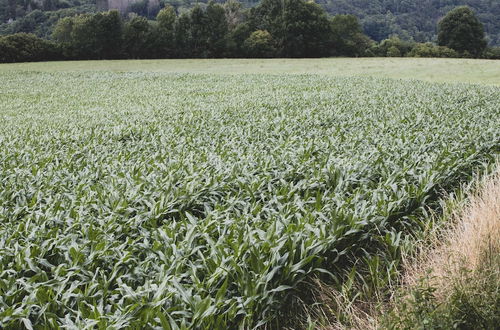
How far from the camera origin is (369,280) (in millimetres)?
4602

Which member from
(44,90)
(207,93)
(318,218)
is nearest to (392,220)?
(318,218)

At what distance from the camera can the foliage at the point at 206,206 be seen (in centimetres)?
375

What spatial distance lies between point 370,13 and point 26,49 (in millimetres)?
93267

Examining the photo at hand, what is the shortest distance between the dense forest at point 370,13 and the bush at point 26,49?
1362 inches

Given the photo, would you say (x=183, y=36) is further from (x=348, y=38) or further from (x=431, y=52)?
(x=431, y=52)

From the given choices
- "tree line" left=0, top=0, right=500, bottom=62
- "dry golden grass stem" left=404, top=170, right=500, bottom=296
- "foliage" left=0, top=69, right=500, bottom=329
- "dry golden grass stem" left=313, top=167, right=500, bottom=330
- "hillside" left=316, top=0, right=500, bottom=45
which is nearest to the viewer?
"foliage" left=0, top=69, right=500, bottom=329

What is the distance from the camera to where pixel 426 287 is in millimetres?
3980

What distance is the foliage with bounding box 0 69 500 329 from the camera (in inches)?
148

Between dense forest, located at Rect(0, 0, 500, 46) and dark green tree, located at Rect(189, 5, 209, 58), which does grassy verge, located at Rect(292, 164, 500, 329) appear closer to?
dark green tree, located at Rect(189, 5, 209, 58)

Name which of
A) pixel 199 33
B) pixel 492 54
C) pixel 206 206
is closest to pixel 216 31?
pixel 199 33

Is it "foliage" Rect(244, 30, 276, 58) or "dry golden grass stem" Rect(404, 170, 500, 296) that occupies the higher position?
"foliage" Rect(244, 30, 276, 58)

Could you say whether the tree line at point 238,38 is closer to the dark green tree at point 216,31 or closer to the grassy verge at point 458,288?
the dark green tree at point 216,31

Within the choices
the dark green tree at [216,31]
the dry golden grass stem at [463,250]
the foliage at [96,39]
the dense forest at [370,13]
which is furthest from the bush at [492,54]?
the dry golden grass stem at [463,250]

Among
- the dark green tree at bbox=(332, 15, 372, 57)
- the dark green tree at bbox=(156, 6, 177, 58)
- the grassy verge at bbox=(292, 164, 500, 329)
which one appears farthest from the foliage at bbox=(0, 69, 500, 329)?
the dark green tree at bbox=(332, 15, 372, 57)
